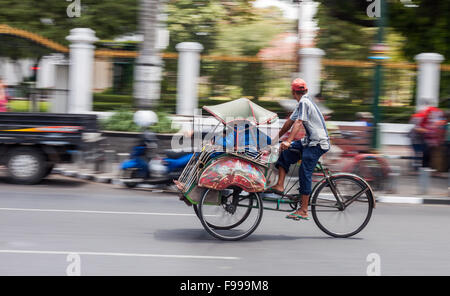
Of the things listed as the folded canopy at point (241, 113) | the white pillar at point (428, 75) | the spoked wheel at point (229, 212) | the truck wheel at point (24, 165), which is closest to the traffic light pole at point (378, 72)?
the white pillar at point (428, 75)

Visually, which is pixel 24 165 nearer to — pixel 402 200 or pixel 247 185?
pixel 247 185

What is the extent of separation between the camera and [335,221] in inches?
291

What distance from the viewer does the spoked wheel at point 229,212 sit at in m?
7.01

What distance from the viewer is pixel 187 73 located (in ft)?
51.6

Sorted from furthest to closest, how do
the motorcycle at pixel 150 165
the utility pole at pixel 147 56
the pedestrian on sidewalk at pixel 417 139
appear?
the utility pole at pixel 147 56, the pedestrian on sidewalk at pixel 417 139, the motorcycle at pixel 150 165

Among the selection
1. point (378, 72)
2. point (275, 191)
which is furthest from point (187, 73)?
point (275, 191)

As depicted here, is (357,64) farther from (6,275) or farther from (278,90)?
(6,275)

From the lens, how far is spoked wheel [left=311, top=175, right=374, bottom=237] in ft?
23.7

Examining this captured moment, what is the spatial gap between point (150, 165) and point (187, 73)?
539 centimetres

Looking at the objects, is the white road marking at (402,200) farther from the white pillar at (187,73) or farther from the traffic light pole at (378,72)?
the white pillar at (187,73)

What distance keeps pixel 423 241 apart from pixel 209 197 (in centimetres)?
264

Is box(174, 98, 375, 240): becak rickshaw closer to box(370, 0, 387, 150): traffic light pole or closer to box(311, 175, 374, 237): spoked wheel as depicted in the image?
box(311, 175, 374, 237): spoked wheel

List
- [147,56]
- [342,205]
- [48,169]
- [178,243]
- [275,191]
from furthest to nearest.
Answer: [147,56], [48,169], [342,205], [275,191], [178,243]

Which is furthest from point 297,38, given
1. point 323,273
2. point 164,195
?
point 323,273
